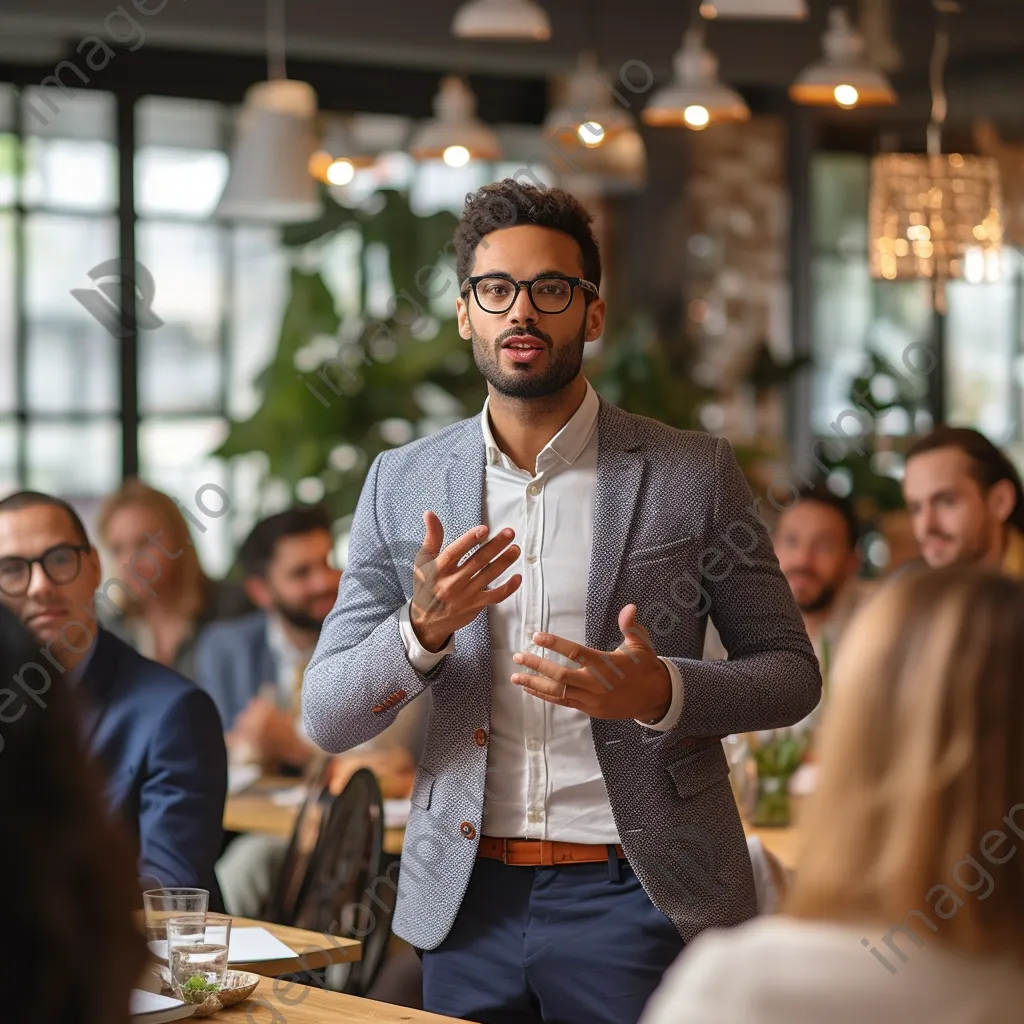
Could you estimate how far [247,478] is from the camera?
7.25m

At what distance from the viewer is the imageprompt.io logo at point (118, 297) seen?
671 centimetres

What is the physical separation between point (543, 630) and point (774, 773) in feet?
5.20

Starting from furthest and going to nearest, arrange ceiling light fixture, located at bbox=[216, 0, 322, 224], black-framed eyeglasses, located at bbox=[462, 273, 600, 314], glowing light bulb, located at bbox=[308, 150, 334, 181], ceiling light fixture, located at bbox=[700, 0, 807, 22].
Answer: glowing light bulb, located at bbox=[308, 150, 334, 181] → ceiling light fixture, located at bbox=[216, 0, 322, 224] → ceiling light fixture, located at bbox=[700, 0, 807, 22] → black-framed eyeglasses, located at bbox=[462, 273, 600, 314]

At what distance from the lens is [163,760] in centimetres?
294

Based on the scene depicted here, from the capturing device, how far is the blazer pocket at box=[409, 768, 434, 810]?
2428 mm

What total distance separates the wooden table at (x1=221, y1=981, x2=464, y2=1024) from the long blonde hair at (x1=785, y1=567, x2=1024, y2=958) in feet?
3.08

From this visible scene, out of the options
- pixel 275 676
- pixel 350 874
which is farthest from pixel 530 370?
pixel 275 676

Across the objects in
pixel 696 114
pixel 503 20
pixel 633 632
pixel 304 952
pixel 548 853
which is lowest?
pixel 304 952

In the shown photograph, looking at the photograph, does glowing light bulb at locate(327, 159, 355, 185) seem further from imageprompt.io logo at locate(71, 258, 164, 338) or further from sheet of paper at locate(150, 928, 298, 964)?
sheet of paper at locate(150, 928, 298, 964)

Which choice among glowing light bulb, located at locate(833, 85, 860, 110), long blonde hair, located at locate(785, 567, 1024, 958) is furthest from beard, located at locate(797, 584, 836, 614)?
long blonde hair, located at locate(785, 567, 1024, 958)

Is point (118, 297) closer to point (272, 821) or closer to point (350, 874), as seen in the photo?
point (272, 821)

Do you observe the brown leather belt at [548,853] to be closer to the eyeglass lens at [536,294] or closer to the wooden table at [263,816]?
the eyeglass lens at [536,294]

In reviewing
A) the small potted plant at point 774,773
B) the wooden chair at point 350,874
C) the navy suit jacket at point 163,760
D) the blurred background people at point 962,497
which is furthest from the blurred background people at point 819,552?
the navy suit jacket at point 163,760

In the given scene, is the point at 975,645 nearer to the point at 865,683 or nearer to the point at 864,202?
the point at 865,683
